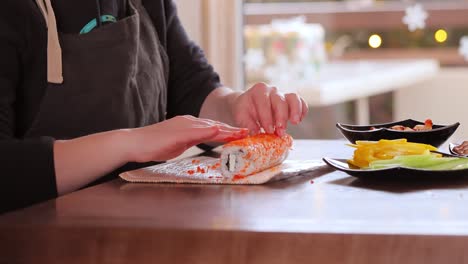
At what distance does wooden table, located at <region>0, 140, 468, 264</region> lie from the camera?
0.79m

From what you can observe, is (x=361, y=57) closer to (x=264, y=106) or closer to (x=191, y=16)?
(x=191, y=16)

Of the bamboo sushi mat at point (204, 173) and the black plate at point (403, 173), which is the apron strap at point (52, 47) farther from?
the black plate at point (403, 173)

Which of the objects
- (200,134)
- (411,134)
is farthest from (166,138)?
(411,134)

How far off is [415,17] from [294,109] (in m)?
1.76

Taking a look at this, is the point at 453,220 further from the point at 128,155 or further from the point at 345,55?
the point at 345,55

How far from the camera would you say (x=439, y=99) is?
10.1ft

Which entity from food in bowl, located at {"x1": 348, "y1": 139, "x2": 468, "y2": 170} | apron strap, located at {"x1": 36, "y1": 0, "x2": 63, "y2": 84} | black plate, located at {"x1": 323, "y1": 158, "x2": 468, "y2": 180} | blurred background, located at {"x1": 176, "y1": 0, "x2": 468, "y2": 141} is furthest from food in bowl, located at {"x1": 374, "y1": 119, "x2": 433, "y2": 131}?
blurred background, located at {"x1": 176, "y1": 0, "x2": 468, "y2": 141}

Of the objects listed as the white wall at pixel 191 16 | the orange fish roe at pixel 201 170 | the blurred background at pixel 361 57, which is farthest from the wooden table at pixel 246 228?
the blurred background at pixel 361 57

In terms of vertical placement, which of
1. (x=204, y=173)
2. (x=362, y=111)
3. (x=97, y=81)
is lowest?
(x=362, y=111)

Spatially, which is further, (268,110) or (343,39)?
(343,39)

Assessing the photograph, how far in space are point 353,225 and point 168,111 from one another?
96 centimetres

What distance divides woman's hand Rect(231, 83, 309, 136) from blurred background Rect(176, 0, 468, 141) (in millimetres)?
1459

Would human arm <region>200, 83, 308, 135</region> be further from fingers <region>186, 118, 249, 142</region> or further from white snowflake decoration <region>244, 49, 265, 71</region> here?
white snowflake decoration <region>244, 49, 265, 71</region>

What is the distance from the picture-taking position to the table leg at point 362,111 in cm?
312
